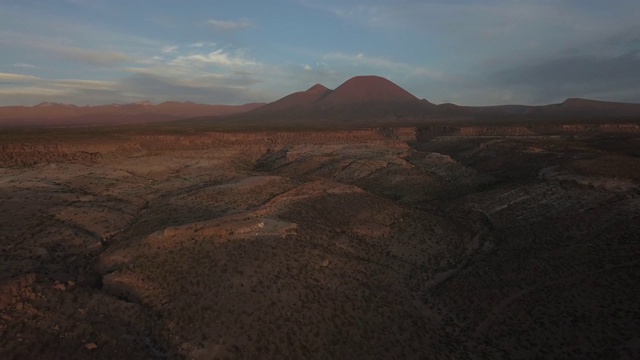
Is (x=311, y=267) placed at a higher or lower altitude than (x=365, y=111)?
lower

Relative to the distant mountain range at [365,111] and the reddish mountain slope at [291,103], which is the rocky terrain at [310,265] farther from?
the reddish mountain slope at [291,103]

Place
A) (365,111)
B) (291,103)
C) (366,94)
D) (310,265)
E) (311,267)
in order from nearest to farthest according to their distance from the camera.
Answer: (311,267) < (310,265) < (365,111) < (366,94) < (291,103)

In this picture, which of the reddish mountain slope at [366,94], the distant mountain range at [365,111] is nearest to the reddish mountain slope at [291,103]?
the distant mountain range at [365,111]

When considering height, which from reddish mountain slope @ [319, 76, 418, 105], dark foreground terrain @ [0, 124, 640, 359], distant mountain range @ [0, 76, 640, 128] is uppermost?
reddish mountain slope @ [319, 76, 418, 105]

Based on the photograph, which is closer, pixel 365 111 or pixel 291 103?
pixel 365 111

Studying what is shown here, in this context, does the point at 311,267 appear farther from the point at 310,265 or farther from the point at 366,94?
the point at 366,94

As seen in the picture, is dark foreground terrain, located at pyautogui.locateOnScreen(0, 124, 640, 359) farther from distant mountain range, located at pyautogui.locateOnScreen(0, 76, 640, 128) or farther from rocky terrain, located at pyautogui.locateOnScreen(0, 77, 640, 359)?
distant mountain range, located at pyautogui.locateOnScreen(0, 76, 640, 128)

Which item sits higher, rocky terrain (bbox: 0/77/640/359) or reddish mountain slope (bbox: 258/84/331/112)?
reddish mountain slope (bbox: 258/84/331/112)

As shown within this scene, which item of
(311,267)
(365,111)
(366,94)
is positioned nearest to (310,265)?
(311,267)

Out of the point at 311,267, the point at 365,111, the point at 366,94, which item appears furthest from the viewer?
the point at 366,94

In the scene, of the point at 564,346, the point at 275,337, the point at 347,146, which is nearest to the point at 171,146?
the point at 347,146

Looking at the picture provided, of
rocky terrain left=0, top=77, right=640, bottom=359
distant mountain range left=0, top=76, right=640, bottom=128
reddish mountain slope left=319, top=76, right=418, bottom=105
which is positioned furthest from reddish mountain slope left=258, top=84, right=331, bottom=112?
rocky terrain left=0, top=77, right=640, bottom=359
